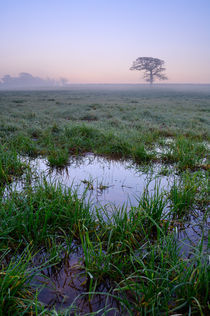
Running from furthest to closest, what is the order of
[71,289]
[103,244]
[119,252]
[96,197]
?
[96,197] < [103,244] < [119,252] < [71,289]

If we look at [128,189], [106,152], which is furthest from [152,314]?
[106,152]

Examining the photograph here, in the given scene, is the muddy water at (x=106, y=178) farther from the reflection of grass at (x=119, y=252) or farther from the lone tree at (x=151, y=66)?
the lone tree at (x=151, y=66)

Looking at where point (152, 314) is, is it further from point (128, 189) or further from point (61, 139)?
point (61, 139)

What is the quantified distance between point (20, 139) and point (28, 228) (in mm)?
3796

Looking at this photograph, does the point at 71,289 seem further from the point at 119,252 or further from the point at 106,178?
the point at 106,178

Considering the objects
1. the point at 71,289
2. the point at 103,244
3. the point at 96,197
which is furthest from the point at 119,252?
the point at 96,197

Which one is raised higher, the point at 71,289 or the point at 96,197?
the point at 96,197

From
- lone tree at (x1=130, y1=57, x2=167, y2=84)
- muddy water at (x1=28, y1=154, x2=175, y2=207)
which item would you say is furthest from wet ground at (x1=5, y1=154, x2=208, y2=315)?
lone tree at (x1=130, y1=57, x2=167, y2=84)

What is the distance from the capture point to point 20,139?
5.57 meters

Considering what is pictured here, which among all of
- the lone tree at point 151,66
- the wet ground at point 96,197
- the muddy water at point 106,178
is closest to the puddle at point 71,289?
the wet ground at point 96,197

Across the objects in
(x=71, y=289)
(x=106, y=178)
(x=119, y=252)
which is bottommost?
(x=71, y=289)

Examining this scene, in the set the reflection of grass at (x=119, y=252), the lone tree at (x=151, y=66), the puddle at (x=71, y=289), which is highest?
the lone tree at (x=151, y=66)

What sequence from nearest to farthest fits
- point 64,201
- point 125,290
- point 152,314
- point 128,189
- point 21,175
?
point 152,314 → point 125,290 → point 64,201 → point 128,189 → point 21,175

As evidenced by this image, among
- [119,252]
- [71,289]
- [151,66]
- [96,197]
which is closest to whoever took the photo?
[71,289]
